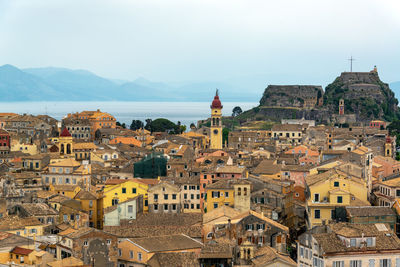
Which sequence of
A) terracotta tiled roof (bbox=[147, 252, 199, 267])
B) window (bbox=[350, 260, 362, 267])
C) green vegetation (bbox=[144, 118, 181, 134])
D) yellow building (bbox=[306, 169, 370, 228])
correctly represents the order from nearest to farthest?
window (bbox=[350, 260, 362, 267]) < terracotta tiled roof (bbox=[147, 252, 199, 267]) < yellow building (bbox=[306, 169, 370, 228]) < green vegetation (bbox=[144, 118, 181, 134])

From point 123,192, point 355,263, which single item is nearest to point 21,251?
point 123,192

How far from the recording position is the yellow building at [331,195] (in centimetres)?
4975

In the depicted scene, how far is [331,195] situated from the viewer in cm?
5031

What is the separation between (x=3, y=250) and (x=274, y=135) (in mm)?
85037

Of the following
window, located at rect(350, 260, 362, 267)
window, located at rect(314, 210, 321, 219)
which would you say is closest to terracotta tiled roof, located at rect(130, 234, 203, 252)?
window, located at rect(314, 210, 321, 219)

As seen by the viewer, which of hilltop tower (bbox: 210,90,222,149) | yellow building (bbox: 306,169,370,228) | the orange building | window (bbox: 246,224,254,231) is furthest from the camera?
the orange building

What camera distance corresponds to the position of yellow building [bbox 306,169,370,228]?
49.8 metres

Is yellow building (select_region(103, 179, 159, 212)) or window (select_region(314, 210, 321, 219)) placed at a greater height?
yellow building (select_region(103, 179, 159, 212))

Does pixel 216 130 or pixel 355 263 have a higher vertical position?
pixel 216 130

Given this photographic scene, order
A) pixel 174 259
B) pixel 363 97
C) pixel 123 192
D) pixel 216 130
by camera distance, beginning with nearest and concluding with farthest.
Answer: pixel 174 259
pixel 123 192
pixel 216 130
pixel 363 97

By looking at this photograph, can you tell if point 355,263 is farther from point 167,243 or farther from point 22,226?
point 22,226

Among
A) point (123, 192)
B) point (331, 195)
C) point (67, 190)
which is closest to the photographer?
point (331, 195)

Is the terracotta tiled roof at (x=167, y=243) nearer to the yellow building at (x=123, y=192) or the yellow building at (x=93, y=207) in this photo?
the yellow building at (x=123, y=192)

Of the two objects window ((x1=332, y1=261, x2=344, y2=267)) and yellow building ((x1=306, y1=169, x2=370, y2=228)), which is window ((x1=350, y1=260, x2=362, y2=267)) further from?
yellow building ((x1=306, y1=169, x2=370, y2=228))
